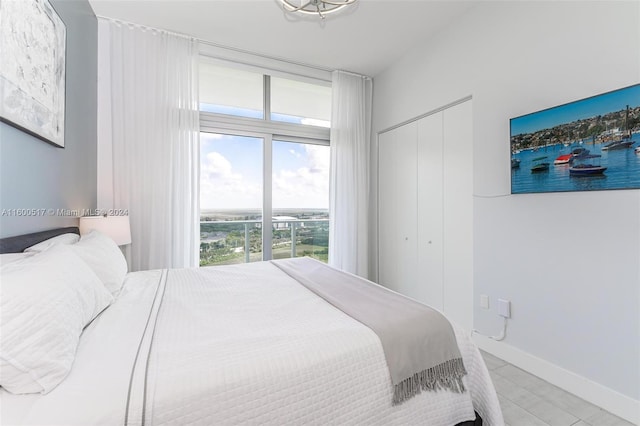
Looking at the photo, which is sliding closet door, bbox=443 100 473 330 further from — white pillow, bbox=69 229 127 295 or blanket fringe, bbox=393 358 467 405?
white pillow, bbox=69 229 127 295

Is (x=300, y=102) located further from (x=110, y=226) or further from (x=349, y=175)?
(x=110, y=226)

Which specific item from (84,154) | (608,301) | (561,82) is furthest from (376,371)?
(84,154)

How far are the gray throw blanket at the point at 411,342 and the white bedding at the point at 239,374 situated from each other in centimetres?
4

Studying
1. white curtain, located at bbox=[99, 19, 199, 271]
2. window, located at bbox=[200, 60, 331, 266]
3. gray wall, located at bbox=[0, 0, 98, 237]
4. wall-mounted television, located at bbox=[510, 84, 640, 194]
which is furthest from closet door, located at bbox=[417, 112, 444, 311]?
gray wall, located at bbox=[0, 0, 98, 237]

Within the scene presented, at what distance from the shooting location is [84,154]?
2.41 meters

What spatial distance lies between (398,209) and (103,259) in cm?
293

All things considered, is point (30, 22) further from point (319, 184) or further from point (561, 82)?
point (561, 82)

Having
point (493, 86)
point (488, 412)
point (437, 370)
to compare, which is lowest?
point (488, 412)

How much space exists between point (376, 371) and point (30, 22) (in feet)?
7.70

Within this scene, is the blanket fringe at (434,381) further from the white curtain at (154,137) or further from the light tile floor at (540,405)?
the white curtain at (154,137)

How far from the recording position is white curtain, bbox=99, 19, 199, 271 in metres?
2.78

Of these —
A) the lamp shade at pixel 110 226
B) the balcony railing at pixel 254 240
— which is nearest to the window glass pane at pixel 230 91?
the balcony railing at pixel 254 240

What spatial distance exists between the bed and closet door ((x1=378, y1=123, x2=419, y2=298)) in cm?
208

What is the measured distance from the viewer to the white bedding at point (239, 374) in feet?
2.64
